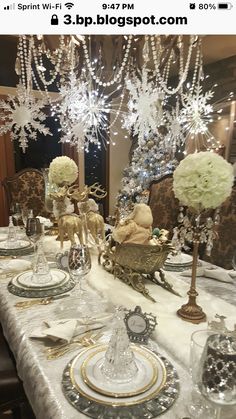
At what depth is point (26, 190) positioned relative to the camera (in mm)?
2885

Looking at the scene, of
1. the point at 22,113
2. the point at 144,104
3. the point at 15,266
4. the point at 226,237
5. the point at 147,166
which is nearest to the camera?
the point at 15,266

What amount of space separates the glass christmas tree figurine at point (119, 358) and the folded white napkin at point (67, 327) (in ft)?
0.61

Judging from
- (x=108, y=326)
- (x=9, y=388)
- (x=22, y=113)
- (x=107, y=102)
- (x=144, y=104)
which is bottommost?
(x=9, y=388)

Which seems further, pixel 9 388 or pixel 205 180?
pixel 9 388

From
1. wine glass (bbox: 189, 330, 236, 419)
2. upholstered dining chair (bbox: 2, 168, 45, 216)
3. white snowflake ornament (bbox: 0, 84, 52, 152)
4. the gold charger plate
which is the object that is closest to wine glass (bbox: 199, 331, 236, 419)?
wine glass (bbox: 189, 330, 236, 419)

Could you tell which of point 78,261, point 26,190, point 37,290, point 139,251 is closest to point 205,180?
point 139,251

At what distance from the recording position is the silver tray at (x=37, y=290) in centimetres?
118

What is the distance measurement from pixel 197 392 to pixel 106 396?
189 millimetres

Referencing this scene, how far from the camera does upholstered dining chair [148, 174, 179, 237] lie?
221 centimetres

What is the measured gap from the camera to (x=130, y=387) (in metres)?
0.70

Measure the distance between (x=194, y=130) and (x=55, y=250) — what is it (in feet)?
11.8

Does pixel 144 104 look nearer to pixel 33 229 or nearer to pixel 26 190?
pixel 26 190
